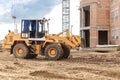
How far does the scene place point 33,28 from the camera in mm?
27953

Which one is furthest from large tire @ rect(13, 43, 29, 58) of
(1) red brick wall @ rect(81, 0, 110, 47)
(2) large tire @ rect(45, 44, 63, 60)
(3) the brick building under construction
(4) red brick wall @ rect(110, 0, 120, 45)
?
(1) red brick wall @ rect(81, 0, 110, 47)

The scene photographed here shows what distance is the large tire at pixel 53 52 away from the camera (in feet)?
86.2

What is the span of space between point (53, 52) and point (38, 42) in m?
1.88

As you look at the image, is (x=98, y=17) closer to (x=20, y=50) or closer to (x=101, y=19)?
(x=101, y=19)

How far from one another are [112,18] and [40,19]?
91.3 ft

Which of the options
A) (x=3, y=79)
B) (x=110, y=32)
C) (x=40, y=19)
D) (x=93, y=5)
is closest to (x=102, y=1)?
(x=93, y=5)

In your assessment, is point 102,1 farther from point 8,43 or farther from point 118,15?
point 8,43

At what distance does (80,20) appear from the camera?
6072 centimetres

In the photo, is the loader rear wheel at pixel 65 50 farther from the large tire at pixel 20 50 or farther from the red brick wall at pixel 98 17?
the red brick wall at pixel 98 17

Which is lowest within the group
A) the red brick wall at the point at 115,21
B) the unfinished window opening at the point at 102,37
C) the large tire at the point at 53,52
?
the large tire at the point at 53,52

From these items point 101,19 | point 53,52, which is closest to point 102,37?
point 101,19

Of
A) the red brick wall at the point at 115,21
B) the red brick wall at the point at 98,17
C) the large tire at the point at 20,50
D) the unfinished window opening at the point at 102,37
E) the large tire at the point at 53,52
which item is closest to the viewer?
the large tire at the point at 53,52

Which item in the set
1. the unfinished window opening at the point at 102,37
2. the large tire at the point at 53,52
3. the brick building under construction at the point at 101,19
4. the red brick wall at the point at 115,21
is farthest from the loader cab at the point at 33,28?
the unfinished window opening at the point at 102,37

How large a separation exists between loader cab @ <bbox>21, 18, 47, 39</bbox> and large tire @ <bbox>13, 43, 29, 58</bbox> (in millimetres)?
931
